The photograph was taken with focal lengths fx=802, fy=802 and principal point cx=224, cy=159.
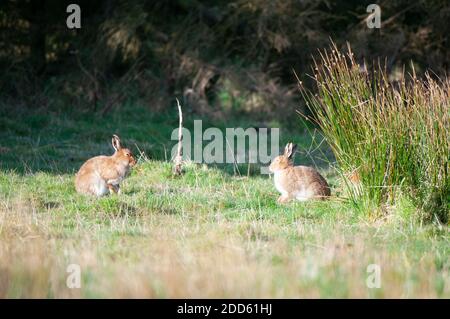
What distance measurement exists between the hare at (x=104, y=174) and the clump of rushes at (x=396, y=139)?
2914 mm

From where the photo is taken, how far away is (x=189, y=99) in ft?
63.0

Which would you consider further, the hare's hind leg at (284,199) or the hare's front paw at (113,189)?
the hare's front paw at (113,189)

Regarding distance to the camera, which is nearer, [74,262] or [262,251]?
[74,262]

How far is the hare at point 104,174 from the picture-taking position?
10.2m

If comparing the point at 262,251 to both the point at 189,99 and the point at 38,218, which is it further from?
the point at 189,99

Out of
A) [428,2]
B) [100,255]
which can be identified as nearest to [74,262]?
[100,255]

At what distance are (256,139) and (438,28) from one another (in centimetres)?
680

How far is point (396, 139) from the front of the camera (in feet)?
28.2

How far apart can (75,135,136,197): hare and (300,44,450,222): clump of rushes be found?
291 centimetres

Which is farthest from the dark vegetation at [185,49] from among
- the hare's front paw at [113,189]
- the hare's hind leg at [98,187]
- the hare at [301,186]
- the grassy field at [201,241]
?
the hare's hind leg at [98,187]

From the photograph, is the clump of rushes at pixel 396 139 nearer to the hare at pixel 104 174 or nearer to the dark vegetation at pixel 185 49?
the hare at pixel 104 174

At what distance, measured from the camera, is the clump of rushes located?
8.52 m
